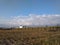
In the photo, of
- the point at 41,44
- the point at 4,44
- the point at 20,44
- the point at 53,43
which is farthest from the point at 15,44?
the point at 53,43

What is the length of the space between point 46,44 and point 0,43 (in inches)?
249

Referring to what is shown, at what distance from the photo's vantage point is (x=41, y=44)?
71.1ft

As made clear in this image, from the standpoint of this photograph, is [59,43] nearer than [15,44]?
Yes

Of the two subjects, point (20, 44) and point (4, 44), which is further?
point (20, 44)

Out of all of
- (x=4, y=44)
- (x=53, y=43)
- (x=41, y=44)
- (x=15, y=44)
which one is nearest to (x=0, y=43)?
(x=4, y=44)

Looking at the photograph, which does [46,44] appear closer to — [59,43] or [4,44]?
[59,43]

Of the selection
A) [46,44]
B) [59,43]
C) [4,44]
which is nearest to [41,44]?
[46,44]

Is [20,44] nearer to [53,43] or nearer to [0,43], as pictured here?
[0,43]

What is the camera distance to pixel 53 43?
67.9ft

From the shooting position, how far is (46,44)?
67.7 feet

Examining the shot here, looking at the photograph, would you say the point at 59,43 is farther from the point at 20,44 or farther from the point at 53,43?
the point at 20,44

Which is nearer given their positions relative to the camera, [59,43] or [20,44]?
[59,43]

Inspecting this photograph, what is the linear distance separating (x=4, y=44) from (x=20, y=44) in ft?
8.49

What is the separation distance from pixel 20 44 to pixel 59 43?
559 cm
